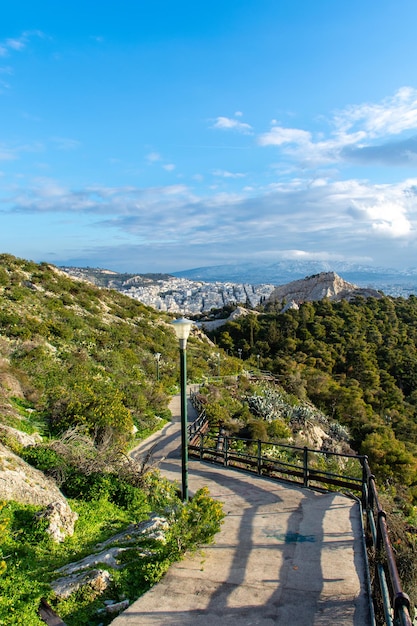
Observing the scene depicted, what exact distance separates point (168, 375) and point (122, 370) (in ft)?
14.3

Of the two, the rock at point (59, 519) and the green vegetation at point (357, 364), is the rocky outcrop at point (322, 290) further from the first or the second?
the rock at point (59, 519)

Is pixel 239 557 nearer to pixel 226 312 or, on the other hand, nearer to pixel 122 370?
pixel 122 370

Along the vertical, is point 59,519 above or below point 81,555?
above

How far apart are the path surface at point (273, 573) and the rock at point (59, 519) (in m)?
1.90

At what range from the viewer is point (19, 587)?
468 cm

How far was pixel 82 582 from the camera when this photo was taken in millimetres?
4828

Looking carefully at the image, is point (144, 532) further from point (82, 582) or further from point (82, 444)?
point (82, 444)

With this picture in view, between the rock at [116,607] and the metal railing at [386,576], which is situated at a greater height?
the metal railing at [386,576]

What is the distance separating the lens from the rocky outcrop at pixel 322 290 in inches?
2894

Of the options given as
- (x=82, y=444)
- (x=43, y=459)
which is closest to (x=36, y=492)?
(x=43, y=459)

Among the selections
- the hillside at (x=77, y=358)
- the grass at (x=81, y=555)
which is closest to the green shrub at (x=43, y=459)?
the grass at (x=81, y=555)

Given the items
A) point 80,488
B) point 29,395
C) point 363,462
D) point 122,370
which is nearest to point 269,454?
point 363,462

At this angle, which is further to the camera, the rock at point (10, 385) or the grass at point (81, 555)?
the rock at point (10, 385)

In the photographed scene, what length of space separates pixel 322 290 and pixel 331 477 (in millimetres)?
68389
